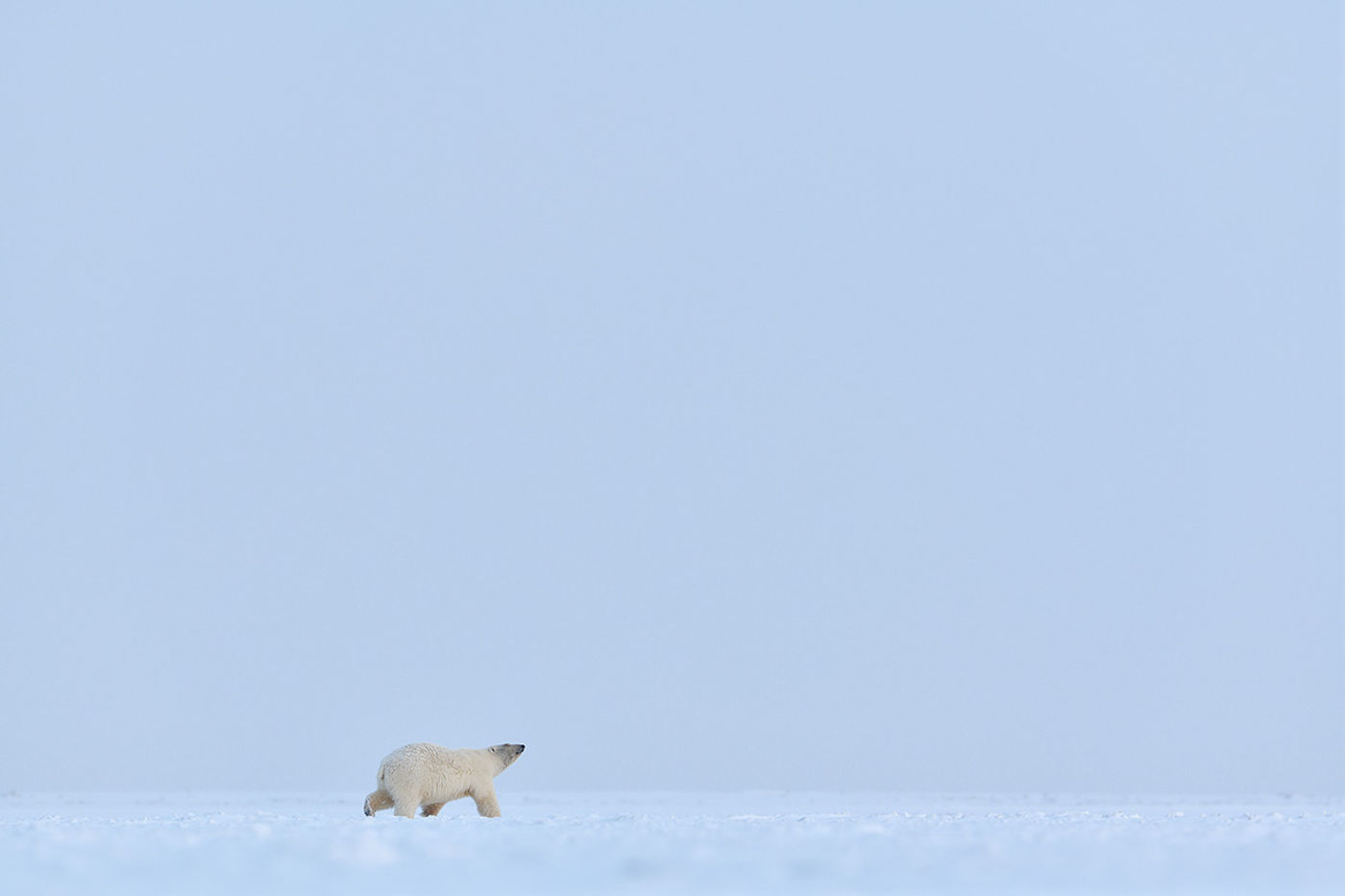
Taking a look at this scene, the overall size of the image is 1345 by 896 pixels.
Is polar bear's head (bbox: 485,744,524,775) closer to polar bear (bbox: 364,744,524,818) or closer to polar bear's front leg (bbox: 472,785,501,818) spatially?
polar bear (bbox: 364,744,524,818)

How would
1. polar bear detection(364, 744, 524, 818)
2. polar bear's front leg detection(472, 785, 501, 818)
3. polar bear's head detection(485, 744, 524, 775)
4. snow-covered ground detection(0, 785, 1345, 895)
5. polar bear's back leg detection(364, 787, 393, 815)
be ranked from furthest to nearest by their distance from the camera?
polar bear's head detection(485, 744, 524, 775), polar bear's front leg detection(472, 785, 501, 818), polar bear's back leg detection(364, 787, 393, 815), polar bear detection(364, 744, 524, 818), snow-covered ground detection(0, 785, 1345, 895)

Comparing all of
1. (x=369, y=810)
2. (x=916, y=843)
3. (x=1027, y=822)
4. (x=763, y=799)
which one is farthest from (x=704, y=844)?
(x=763, y=799)

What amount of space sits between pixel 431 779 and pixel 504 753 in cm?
83

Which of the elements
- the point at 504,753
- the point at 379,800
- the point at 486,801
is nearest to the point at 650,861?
the point at 379,800

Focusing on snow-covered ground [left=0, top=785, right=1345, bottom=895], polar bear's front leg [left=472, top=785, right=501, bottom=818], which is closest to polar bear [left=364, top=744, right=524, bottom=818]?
polar bear's front leg [left=472, top=785, right=501, bottom=818]

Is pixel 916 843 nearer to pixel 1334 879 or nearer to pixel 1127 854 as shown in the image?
pixel 1127 854

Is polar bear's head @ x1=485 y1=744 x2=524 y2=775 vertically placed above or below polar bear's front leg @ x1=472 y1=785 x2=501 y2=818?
above

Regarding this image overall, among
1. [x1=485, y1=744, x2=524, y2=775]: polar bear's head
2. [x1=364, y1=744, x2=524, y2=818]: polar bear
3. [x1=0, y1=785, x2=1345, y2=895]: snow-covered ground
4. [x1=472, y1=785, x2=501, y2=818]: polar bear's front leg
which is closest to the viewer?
[x1=0, y1=785, x2=1345, y2=895]: snow-covered ground

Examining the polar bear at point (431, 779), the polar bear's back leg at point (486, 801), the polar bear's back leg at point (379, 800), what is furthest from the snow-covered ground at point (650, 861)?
the polar bear's back leg at point (486, 801)

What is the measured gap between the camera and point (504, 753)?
31.8ft

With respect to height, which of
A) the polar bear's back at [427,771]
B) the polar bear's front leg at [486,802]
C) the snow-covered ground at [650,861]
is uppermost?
the polar bear's back at [427,771]

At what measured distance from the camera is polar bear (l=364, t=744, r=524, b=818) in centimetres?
877

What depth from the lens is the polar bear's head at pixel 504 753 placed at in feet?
31.6

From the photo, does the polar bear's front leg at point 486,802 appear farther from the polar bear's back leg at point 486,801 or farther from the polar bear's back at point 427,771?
the polar bear's back at point 427,771
